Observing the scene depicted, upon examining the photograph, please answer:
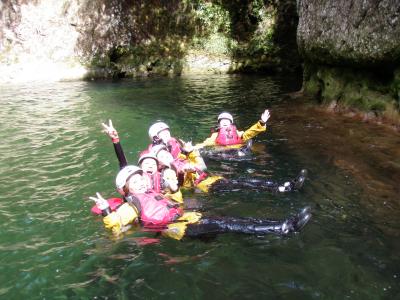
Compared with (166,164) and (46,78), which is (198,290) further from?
(46,78)

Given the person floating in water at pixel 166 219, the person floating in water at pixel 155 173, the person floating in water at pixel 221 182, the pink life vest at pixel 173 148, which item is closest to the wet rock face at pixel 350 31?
the person floating in water at pixel 221 182

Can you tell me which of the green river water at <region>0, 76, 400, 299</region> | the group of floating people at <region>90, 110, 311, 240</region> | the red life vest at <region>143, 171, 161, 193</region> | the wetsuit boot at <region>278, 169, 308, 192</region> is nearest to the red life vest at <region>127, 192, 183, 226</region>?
the group of floating people at <region>90, 110, 311, 240</region>

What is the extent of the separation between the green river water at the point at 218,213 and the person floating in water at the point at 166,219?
0.48 ft

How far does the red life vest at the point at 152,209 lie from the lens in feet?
21.4

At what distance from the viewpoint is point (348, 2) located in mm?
13602

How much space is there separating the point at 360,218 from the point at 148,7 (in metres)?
27.0

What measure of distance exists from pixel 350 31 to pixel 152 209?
9.84 m

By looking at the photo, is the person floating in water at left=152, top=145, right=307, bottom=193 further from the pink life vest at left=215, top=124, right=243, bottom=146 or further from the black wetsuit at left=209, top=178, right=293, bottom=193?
the pink life vest at left=215, top=124, right=243, bottom=146

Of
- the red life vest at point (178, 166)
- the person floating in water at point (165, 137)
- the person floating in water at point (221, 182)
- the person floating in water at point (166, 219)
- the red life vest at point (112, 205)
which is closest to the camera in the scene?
the person floating in water at point (166, 219)

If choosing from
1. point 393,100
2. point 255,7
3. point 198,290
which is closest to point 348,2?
point 393,100

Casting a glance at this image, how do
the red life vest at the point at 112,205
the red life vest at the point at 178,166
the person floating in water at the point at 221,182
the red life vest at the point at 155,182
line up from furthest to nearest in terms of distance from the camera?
the person floating in water at the point at 221,182, the red life vest at the point at 178,166, the red life vest at the point at 155,182, the red life vest at the point at 112,205

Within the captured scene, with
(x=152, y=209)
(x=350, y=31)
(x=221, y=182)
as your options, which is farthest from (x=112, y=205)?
(x=350, y=31)

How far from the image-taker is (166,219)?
664 centimetres

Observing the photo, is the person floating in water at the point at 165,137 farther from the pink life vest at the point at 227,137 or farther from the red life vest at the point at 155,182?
the pink life vest at the point at 227,137
